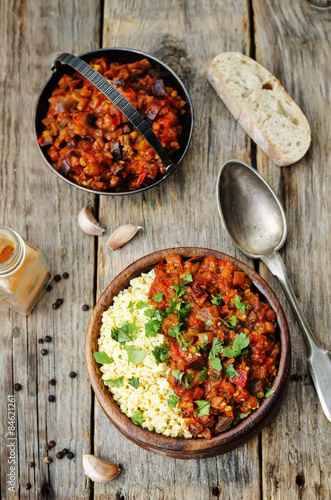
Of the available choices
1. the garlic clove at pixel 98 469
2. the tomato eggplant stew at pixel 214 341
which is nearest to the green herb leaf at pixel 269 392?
the tomato eggplant stew at pixel 214 341

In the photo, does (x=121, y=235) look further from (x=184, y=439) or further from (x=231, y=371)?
(x=184, y=439)

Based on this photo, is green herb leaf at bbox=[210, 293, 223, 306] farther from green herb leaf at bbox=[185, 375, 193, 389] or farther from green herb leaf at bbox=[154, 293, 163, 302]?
green herb leaf at bbox=[185, 375, 193, 389]

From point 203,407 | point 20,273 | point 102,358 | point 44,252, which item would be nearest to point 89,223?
point 44,252

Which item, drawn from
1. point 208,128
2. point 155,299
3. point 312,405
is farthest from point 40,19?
point 312,405

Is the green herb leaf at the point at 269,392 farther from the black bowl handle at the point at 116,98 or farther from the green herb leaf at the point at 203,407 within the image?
the black bowl handle at the point at 116,98

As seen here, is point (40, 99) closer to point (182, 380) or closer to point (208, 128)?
point (208, 128)

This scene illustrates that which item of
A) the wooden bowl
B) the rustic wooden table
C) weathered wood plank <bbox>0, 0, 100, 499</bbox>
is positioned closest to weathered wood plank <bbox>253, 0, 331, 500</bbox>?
the rustic wooden table
